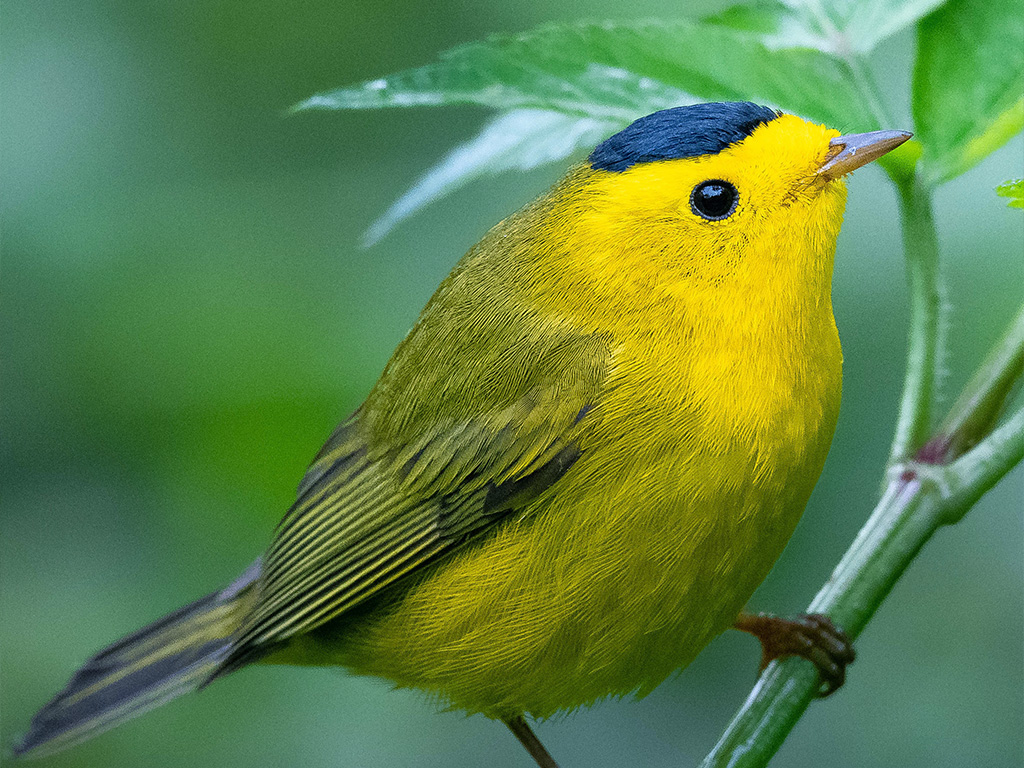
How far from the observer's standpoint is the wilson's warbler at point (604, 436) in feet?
7.67

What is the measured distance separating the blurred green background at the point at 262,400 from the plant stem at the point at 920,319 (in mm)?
1289

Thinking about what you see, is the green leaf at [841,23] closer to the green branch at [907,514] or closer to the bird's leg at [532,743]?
the green branch at [907,514]

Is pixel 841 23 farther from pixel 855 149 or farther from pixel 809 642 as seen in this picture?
pixel 809 642

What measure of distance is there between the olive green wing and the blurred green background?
2.42ft

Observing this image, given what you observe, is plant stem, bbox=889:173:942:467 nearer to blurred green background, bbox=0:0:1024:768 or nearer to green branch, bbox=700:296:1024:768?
green branch, bbox=700:296:1024:768

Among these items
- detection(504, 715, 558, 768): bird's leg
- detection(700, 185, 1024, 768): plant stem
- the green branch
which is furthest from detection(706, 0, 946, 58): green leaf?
detection(504, 715, 558, 768): bird's leg

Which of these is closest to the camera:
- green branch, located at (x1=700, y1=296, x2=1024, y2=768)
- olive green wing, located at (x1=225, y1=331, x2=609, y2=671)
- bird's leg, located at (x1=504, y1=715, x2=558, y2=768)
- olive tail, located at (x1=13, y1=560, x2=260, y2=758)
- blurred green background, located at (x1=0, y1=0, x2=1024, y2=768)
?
green branch, located at (x1=700, y1=296, x2=1024, y2=768)

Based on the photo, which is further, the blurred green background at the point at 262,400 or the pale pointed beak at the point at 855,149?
the blurred green background at the point at 262,400

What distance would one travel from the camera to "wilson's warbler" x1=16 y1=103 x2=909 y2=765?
234 centimetres

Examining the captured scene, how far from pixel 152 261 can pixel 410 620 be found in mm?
2108

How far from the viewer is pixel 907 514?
6.82 feet

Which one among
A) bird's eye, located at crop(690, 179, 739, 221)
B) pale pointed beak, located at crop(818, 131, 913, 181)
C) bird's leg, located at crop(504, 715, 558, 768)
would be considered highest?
bird's eye, located at crop(690, 179, 739, 221)

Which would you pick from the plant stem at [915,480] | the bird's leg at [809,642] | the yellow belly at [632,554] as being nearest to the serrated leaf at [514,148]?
the yellow belly at [632,554]

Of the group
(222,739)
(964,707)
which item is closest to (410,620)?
(222,739)
